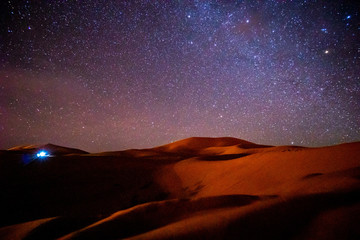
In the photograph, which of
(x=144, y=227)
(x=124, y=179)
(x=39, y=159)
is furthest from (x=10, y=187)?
(x=144, y=227)

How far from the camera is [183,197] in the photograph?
698 centimetres

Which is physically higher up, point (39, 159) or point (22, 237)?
point (39, 159)

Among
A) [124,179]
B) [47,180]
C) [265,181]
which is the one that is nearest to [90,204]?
[124,179]

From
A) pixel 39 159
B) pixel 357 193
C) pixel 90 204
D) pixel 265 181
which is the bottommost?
pixel 90 204

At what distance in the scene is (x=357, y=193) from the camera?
2289 millimetres

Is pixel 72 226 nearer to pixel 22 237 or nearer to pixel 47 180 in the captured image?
pixel 22 237

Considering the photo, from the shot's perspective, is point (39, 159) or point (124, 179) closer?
point (124, 179)

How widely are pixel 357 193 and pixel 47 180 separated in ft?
34.1

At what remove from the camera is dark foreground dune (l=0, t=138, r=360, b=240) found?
1972mm

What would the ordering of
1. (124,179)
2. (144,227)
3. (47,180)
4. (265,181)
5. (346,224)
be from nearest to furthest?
(346,224) → (144,227) → (265,181) → (47,180) → (124,179)

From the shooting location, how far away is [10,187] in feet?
24.8

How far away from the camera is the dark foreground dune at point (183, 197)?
A: 6.47 feet

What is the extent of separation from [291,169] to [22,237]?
6502 mm

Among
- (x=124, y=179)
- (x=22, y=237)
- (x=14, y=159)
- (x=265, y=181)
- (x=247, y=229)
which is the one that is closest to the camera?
(x=247, y=229)
